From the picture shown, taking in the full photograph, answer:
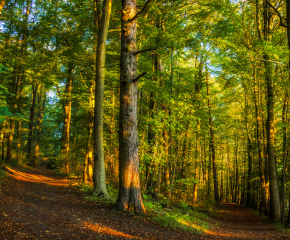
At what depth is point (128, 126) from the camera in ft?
20.0

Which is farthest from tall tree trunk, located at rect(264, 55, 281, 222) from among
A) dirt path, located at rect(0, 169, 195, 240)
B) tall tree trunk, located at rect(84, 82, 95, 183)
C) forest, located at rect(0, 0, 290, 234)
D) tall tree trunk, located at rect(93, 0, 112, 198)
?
tall tree trunk, located at rect(84, 82, 95, 183)

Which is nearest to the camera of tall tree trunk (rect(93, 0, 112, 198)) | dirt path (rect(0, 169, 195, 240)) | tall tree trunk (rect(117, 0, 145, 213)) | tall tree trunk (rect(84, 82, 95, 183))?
dirt path (rect(0, 169, 195, 240))

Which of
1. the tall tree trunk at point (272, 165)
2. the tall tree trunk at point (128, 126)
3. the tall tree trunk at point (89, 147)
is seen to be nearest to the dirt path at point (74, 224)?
the tall tree trunk at point (128, 126)

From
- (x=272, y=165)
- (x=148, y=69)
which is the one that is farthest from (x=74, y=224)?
(x=272, y=165)

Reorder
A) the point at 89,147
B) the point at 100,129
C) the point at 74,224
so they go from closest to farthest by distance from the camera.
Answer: the point at 74,224
the point at 100,129
the point at 89,147

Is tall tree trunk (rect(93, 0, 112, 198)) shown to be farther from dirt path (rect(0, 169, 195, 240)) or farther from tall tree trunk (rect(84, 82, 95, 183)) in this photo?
tall tree trunk (rect(84, 82, 95, 183))

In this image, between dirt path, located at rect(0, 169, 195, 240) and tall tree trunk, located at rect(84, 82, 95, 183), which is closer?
dirt path, located at rect(0, 169, 195, 240)

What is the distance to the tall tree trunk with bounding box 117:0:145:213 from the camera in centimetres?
596

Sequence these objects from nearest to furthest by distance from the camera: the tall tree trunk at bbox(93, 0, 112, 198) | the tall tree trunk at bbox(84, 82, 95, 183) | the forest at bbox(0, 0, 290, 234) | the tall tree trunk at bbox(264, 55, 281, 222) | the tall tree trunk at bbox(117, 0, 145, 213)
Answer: the tall tree trunk at bbox(117, 0, 145, 213) → the forest at bbox(0, 0, 290, 234) → the tall tree trunk at bbox(93, 0, 112, 198) → the tall tree trunk at bbox(264, 55, 281, 222) → the tall tree trunk at bbox(84, 82, 95, 183)

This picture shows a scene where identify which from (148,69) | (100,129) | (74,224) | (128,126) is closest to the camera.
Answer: (74,224)

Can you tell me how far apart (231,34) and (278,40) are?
2.51 metres

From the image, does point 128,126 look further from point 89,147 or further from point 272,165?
point 272,165

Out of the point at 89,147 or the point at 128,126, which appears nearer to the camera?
the point at 128,126

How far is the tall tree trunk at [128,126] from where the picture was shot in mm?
5965
